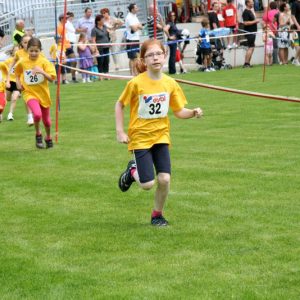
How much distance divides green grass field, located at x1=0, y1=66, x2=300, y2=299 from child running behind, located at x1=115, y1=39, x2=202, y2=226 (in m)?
0.48

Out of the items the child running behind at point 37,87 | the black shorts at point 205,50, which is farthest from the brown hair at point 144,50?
the black shorts at point 205,50

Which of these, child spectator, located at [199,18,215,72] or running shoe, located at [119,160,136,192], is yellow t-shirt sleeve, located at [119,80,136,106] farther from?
child spectator, located at [199,18,215,72]

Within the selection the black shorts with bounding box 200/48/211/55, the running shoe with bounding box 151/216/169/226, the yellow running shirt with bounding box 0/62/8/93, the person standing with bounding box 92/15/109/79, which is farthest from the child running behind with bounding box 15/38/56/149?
the black shorts with bounding box 200/48/211/55

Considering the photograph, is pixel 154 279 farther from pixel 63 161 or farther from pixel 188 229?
pixel 63 161

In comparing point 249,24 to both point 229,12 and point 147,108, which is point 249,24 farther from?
point 147,108

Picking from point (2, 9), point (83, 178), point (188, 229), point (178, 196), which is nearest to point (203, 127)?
point (83, 178)

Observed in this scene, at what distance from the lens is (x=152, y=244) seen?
8.62 m

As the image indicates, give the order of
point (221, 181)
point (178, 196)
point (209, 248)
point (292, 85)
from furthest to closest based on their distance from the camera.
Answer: point (292, 85), point (221, 181), point (178, 196), point (209, 248)

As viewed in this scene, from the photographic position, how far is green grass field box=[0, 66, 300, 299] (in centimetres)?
731


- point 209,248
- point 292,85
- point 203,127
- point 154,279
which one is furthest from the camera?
point 292,85

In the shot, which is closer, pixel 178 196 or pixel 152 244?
pixel 152 244

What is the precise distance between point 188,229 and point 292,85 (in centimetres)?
1606

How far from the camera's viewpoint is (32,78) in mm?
15789

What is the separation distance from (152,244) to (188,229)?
2.24 feet
